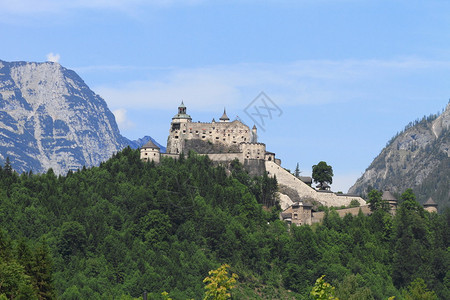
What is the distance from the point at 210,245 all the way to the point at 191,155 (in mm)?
22223

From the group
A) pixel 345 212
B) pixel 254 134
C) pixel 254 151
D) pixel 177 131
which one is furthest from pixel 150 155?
pixel 345 212

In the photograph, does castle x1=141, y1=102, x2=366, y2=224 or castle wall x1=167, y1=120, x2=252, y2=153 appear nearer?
castle x1=141, y1=102, x2=366, y2=224

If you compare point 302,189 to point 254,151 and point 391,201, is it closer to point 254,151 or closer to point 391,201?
point 254,151

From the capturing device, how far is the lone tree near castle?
157 m

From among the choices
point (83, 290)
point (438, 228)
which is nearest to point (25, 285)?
point (83, 290)

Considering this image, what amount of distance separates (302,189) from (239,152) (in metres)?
11.9

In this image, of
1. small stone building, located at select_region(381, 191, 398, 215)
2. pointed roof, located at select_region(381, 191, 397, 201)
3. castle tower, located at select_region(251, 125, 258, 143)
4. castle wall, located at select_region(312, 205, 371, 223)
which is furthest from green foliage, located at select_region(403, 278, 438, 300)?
castle tower, located at select_region(251, 125, 258, 143)

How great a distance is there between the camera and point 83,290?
376ft

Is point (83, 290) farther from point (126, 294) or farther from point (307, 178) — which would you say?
point (307, 178)

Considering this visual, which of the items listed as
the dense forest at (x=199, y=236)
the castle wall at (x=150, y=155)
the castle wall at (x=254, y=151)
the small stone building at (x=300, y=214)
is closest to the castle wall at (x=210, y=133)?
the castle wall at (x=254, y=151)

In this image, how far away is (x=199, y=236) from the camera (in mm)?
132750

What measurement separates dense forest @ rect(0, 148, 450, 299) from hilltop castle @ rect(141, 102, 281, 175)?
349 centimetres

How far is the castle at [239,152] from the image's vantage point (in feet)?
484

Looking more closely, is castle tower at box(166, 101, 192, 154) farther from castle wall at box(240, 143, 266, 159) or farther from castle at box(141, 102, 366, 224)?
castle wall at box(240, 143, 266, 159)
